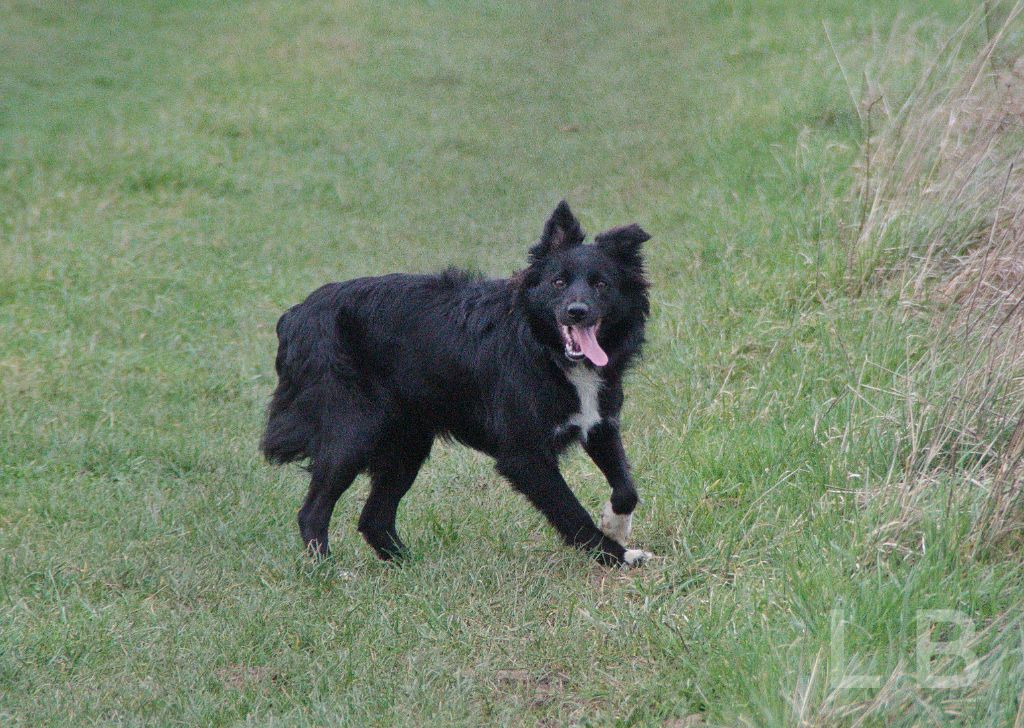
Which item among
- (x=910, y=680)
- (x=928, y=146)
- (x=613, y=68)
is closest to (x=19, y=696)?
(x=910, y=680)

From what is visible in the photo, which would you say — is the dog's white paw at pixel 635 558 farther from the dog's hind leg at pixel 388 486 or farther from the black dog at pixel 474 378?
the dog's hind leg at pixel 388 486

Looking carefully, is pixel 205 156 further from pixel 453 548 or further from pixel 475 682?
pixel 475 682

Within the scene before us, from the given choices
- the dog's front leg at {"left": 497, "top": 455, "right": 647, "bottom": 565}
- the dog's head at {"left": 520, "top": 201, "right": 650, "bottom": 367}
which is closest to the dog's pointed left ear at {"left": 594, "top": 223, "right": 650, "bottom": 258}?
the dog's head at {"left": 520, "top": 201, "right": 650, "bottom": 367}

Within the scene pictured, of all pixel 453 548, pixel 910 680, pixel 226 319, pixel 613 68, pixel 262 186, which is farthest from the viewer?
pixel 613 68

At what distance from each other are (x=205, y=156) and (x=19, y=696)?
24.5 ft

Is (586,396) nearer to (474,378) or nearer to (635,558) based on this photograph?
(474,378)

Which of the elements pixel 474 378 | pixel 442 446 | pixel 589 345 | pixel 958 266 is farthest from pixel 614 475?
pixel 958 266

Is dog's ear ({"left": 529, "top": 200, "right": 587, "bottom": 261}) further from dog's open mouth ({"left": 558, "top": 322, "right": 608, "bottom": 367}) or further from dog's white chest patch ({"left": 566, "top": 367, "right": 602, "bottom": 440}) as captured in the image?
dog's white chest patch ({"left": 566, "top": 367, "right": 602, "bottom": 440})

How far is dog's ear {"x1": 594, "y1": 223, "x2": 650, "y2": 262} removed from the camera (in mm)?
4828

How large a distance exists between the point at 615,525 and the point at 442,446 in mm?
1765

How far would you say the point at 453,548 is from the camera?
4.91 m

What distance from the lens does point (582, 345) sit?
466cm

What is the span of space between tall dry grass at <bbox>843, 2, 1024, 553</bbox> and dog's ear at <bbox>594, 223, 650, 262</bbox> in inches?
46.5

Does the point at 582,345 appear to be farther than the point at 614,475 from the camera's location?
No
